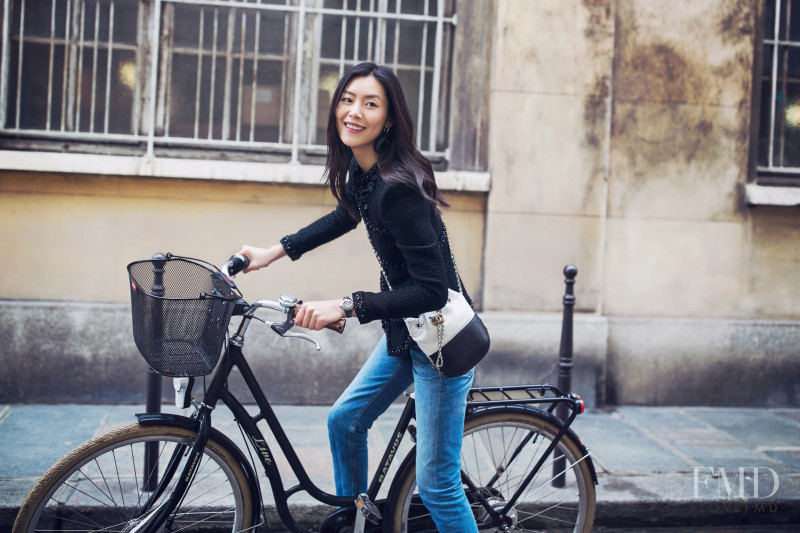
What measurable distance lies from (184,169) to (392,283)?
336 cm

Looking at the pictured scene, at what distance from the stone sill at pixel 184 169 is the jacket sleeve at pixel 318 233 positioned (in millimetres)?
2492

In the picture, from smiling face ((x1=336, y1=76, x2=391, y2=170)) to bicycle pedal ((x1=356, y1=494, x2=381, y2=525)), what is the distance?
48.8 inches

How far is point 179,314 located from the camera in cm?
246

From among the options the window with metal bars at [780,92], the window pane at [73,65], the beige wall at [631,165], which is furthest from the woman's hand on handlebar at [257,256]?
the window with metal bars at [780,92]

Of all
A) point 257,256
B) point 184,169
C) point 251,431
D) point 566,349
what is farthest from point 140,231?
point 251,431

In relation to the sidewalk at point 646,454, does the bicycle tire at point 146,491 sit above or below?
above

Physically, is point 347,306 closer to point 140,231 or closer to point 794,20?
point 140,231

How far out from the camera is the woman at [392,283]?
2506mm

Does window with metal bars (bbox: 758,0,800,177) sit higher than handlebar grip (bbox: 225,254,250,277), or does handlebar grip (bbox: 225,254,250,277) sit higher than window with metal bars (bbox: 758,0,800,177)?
window with metal bars (bbox: 758,0,800,177)

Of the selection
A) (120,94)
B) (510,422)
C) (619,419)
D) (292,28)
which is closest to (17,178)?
(120,94)

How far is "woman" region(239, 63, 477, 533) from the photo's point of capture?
2.51 metres

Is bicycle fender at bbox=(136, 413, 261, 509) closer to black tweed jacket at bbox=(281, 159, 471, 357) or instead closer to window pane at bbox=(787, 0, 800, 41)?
black tweed jacket at bbox=(281, 159, 471, 357)

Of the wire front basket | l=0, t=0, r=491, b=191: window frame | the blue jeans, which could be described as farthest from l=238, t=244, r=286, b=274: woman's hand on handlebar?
l=0, t=0, r=491, b=191: window frame

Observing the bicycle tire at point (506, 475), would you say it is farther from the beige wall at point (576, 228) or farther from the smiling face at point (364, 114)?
the beige wall at point (576, 228)
